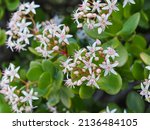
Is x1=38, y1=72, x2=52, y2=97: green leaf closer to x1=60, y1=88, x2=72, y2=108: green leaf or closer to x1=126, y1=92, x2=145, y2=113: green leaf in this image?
x1=60, y1=88, x2=72, y2=108: green leaf

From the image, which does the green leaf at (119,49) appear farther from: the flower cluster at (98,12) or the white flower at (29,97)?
the white flower at (29,97)

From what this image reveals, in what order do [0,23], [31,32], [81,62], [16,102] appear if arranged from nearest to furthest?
[81,62] < [16,102] < [31,32] < [0,23]

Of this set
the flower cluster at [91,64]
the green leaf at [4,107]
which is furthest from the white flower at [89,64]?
the green leaf at [4,107]

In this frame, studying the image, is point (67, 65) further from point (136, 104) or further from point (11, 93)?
point (136, 104)

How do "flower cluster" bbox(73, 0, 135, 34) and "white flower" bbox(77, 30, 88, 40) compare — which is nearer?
"flower cluster" bbox(73, 0, 135, 34)

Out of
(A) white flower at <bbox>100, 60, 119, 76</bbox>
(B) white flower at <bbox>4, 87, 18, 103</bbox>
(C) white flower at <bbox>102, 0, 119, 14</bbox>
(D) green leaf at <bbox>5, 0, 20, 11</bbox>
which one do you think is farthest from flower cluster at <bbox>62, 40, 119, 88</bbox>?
(D) green leaf at <bbox>5, 0, 20, 11</bbox>

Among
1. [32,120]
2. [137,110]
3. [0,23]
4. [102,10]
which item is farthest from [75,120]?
[0,23]

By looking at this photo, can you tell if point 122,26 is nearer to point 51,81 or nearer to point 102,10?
point 102,10
